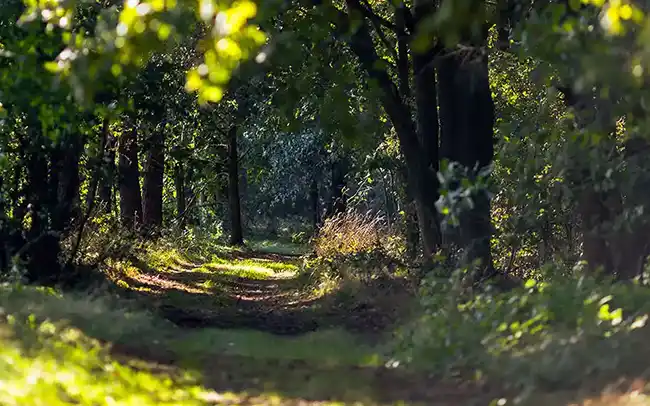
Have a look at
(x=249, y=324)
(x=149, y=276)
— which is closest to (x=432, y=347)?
(x=249, y=324)

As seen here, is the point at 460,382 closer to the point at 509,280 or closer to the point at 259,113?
the point at 509,280

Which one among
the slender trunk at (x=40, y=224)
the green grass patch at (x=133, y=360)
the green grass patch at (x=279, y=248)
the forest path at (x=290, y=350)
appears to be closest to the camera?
the green grass patch at (x=133, y=360)

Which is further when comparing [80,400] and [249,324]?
[249,324]

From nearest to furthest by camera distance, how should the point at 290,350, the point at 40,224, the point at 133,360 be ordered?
the point at 133,360 < the point at 290,350 < the point at 40,224

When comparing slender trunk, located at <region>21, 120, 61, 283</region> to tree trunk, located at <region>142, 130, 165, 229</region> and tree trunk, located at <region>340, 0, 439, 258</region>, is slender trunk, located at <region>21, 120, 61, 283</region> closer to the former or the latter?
tree trunk, located at <region>340, 0, 439, 258</region>

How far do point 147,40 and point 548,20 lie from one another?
4.40 m

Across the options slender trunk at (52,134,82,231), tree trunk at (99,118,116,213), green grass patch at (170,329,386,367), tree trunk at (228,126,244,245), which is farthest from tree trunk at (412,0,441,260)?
tree trunk at (228,126,244,245)

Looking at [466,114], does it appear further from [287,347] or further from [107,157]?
[107,157]

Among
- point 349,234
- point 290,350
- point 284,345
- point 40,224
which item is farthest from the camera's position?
point 349,234

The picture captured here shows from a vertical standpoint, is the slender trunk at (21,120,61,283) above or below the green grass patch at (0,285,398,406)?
above

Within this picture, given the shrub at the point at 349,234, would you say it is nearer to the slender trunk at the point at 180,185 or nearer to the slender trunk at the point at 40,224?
the slender trunk at the point at 180,185

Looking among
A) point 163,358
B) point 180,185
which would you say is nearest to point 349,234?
point 180,185

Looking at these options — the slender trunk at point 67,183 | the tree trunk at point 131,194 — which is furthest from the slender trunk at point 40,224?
the tree trunk at point 131,194

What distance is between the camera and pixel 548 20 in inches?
370
